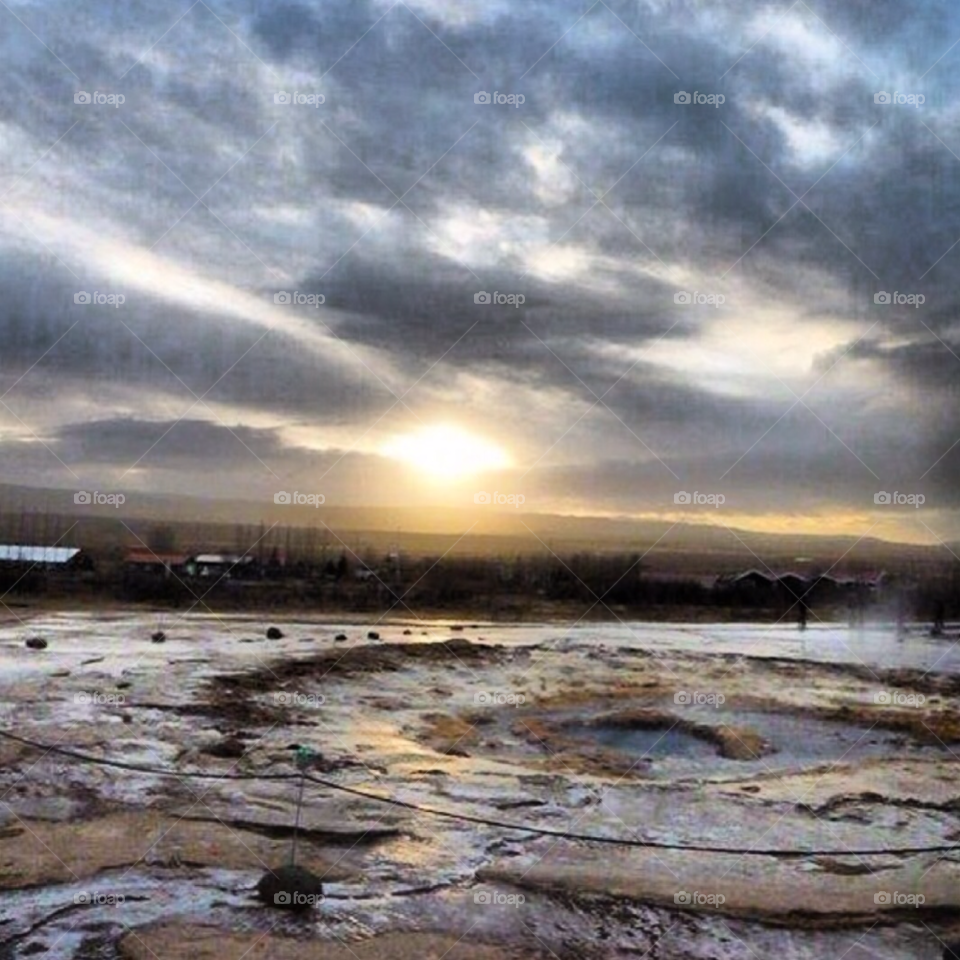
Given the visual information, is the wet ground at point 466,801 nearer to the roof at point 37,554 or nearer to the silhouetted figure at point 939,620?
the silhouetted figure at point 939,620

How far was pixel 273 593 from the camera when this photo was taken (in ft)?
49.7

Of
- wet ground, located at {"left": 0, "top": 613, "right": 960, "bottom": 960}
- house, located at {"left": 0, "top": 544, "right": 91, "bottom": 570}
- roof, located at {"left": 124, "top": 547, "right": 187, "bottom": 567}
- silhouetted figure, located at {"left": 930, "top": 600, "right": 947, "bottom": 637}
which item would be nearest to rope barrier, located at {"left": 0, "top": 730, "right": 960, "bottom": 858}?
wet ground, located at {"left": 0, "top": 613, "right": 960, "bottom": 960}

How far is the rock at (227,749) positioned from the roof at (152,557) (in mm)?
6779

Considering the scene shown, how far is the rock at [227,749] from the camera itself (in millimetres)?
7584

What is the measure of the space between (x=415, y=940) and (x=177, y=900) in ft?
4.44

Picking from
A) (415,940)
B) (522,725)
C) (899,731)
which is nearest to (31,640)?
(522,725)

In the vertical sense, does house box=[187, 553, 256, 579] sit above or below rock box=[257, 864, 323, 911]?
above

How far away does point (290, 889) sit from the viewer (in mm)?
→ 5355

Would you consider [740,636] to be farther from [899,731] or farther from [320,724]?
[320,724]

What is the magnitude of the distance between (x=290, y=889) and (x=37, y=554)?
11373 mm

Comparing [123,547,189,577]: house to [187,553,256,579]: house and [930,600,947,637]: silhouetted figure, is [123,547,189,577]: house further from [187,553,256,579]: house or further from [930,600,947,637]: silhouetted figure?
[930,600,947,637]: silhouetted figure

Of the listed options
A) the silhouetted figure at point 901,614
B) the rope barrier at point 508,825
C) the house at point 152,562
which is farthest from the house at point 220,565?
the silhouetted figure at point 901,614

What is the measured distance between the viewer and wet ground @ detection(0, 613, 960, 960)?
17.4 ft

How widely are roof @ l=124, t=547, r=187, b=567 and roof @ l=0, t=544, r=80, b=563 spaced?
3.66 ft
